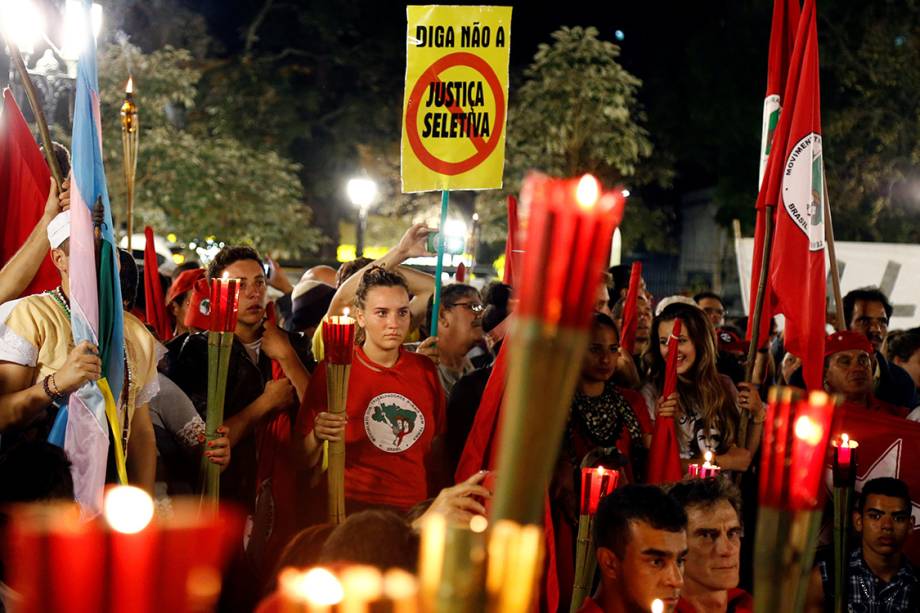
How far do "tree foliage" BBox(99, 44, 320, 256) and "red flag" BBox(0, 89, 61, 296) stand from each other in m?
21.3

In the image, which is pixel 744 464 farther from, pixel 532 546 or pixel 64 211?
pixel 532 546

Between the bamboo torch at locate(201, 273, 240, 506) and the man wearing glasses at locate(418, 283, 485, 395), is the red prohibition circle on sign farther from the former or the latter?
the bamboo torch at locate(201, 273, 240, 506)

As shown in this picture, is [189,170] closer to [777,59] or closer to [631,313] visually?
[631,313]

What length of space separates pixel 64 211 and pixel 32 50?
189 inches

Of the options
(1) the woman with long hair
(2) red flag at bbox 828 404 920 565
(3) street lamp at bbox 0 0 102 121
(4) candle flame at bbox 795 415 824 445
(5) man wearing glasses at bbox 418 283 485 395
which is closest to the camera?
(4) candle flame at bbox 795 415 824 445

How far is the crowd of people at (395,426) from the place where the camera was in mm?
3723

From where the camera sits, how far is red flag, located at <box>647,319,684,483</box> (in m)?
5.32

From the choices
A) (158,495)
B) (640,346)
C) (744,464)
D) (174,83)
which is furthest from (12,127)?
(174,83)

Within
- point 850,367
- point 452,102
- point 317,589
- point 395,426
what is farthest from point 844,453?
point 317,589

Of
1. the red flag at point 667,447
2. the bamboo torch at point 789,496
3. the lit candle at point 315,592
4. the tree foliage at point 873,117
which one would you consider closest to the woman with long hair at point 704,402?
the red flag at point 667,447

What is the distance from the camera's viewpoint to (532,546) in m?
0.97

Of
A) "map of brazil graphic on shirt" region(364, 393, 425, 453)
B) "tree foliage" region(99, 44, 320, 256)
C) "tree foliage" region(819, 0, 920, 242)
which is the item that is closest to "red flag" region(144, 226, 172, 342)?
"map of brazil graphic on shirt" region(364, 393, 425, 453)

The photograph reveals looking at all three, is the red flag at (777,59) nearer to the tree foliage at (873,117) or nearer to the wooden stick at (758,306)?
the wooden stick at (758,306)

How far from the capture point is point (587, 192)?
0.94 metres
